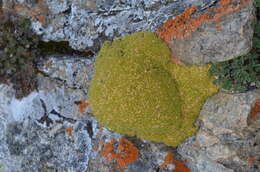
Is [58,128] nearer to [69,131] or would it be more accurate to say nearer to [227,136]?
[69,131]

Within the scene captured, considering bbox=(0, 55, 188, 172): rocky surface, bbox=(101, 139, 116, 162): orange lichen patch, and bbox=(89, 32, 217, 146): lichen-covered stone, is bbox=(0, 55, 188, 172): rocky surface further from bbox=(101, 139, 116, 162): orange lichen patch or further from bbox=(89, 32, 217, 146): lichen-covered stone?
bbox=(89, 32, 217, 146): lichen-covered stone

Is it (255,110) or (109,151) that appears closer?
(255,110)

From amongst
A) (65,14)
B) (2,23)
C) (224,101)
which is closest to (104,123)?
(224,101)

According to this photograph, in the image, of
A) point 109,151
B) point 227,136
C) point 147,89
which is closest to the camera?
point 227,136

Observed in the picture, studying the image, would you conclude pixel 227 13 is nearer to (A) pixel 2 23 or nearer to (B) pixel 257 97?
(B) pixel 257 97

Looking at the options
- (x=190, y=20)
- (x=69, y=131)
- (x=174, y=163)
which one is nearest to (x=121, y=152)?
(x=174, y=163)

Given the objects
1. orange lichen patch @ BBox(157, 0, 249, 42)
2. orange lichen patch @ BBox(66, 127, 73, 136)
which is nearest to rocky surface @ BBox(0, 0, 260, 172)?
orange lichen patch @ BBox(66, 127, 73, 136)
